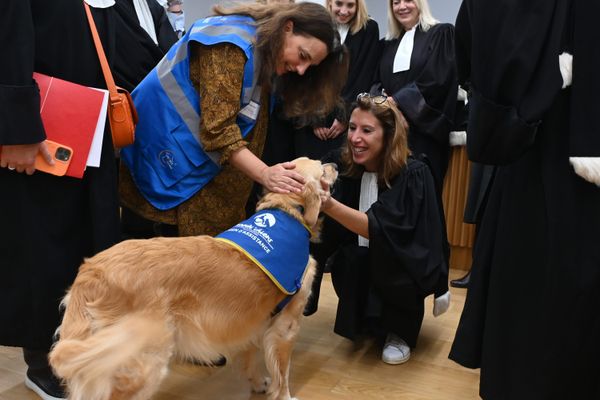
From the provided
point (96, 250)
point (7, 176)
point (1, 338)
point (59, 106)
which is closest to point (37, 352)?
point (1, 338)

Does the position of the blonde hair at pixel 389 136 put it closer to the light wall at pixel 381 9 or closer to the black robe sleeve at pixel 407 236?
the black robe sleeve at pixel 407 236

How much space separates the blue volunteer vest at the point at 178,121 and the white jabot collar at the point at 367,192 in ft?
2.49

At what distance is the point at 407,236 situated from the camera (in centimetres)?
252

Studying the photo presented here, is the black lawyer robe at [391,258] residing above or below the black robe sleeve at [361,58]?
below

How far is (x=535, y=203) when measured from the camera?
1.56 m

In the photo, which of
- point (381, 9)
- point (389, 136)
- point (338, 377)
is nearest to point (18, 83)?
point (389, 136)

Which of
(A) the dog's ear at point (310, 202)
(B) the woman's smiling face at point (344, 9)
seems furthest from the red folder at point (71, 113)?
(B) the woman's smiling face at point (344, 9)

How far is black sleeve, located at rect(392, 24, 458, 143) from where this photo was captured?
10.7ft

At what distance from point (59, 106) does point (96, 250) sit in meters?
0.52

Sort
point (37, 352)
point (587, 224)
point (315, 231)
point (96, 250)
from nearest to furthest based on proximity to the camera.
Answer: point (587, 224)
point (96, 250)
point (37, 352)
point (315, 231)

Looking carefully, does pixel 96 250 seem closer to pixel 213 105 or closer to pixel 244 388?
pixel 213 105

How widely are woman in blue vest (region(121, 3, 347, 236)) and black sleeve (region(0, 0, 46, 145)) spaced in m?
0.55

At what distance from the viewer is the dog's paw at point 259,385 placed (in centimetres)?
231

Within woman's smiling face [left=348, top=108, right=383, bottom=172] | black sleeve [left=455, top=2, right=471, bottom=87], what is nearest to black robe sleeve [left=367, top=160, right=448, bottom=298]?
woman's smiling face [left=348, top=108, right=383, bottom=172]
